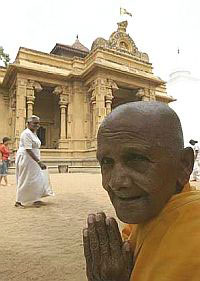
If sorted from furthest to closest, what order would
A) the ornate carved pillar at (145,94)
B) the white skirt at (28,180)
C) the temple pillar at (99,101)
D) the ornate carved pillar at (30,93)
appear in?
the ornate carved pillar at (145,94) → the ornate carved pillar at (30,93) → the temple pillar at (99,101) → the white skirt at (28,180)

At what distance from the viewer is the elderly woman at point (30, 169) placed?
5141 mm

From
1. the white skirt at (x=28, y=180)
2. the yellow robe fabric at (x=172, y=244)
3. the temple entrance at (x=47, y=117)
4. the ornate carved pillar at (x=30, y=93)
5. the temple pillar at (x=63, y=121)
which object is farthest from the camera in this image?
the temple entrance at (x=47, y=117)

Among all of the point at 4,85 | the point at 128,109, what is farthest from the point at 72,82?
the point at 128,109

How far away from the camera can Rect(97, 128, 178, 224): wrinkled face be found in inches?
29.7

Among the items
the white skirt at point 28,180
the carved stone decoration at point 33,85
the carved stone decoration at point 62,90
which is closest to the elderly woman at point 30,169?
the white skirt at point 28,180

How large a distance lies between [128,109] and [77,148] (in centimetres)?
1825

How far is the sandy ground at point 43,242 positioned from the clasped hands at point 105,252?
1.28 m

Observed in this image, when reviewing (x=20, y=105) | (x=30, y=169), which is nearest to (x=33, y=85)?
(x=20, y=105)

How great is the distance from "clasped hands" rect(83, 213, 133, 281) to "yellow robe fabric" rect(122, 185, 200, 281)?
0.05 metres

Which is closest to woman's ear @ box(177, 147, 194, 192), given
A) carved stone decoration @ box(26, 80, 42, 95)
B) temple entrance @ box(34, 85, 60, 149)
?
carved stone decoration @ box(26, 80, 42, 95)

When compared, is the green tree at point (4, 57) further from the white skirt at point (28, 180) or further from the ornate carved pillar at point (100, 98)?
the white skirt at point (28, 180)

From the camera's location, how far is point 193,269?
619 millimetres

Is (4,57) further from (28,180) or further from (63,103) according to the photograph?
(28,180)

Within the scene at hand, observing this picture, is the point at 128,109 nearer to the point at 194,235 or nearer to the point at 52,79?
the point at 194,235
